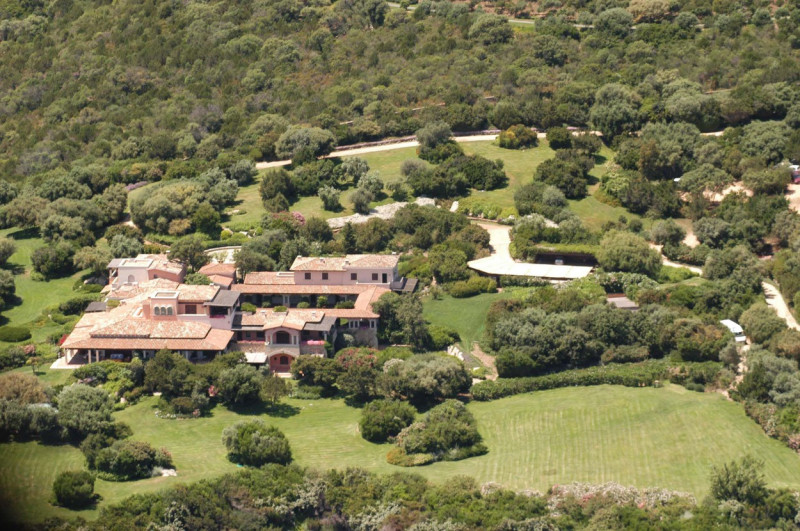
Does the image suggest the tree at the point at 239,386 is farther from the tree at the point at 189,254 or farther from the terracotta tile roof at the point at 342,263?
the tree at the point at 189,254

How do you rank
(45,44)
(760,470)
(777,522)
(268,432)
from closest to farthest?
(777,522), (760,470), (268,432), (45,44)

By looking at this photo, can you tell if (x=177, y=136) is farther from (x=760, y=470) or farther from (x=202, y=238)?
(x=760, y=470)

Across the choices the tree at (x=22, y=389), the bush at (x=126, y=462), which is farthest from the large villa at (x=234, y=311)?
the bush at (x=126, y=462)

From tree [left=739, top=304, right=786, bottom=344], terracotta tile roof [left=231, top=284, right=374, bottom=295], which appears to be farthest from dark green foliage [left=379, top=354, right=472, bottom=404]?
tree [left=739, top=304, right=786, bottom=344]

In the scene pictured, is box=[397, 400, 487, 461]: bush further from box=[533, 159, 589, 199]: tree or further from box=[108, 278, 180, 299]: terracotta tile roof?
box=[533, 159, 589, 199]: tree

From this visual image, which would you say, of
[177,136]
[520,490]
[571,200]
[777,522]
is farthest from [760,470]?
[177,136]

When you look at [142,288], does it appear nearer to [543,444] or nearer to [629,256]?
[543,444]
